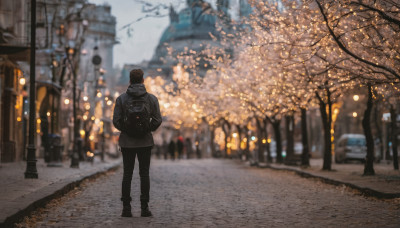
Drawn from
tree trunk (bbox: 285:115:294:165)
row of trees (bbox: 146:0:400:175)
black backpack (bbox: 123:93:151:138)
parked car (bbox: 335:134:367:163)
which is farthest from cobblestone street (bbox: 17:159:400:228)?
parked car (bbox: 335:134:367:163)

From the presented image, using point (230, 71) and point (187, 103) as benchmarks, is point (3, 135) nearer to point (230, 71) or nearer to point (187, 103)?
point (230, 71)

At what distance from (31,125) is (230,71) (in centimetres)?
2263

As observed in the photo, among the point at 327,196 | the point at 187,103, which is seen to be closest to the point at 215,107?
the point at 187,103

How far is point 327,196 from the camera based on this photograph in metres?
15.2

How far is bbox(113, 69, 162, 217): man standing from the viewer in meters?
10.3

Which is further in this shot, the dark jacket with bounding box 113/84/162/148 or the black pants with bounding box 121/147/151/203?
the black pants with bounding box 121/147/151/203

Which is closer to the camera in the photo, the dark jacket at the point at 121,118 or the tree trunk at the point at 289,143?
the dark jacket at the point at 121,118

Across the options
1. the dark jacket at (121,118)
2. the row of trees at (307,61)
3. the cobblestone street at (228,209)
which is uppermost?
the row of trees at (307,61)

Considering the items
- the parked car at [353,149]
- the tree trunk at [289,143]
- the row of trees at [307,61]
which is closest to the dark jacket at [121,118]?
the row of trees at [307,61]

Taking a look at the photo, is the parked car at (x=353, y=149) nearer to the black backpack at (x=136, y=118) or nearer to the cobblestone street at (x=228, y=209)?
the cobblestone street at (x=228, y=209)

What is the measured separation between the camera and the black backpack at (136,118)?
10.2 m

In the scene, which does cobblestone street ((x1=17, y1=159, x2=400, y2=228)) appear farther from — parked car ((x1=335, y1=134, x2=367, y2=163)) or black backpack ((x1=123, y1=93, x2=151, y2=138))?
parked car ((x1=335, y1=134, x2=367, y2=163))

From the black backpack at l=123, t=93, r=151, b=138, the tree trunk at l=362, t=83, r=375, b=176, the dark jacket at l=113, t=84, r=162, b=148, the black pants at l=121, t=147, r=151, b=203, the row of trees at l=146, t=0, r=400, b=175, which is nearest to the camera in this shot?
the black backpack at l=123, t=93, r=151, b=138

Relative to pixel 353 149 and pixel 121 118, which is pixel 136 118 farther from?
pixel 353 149
